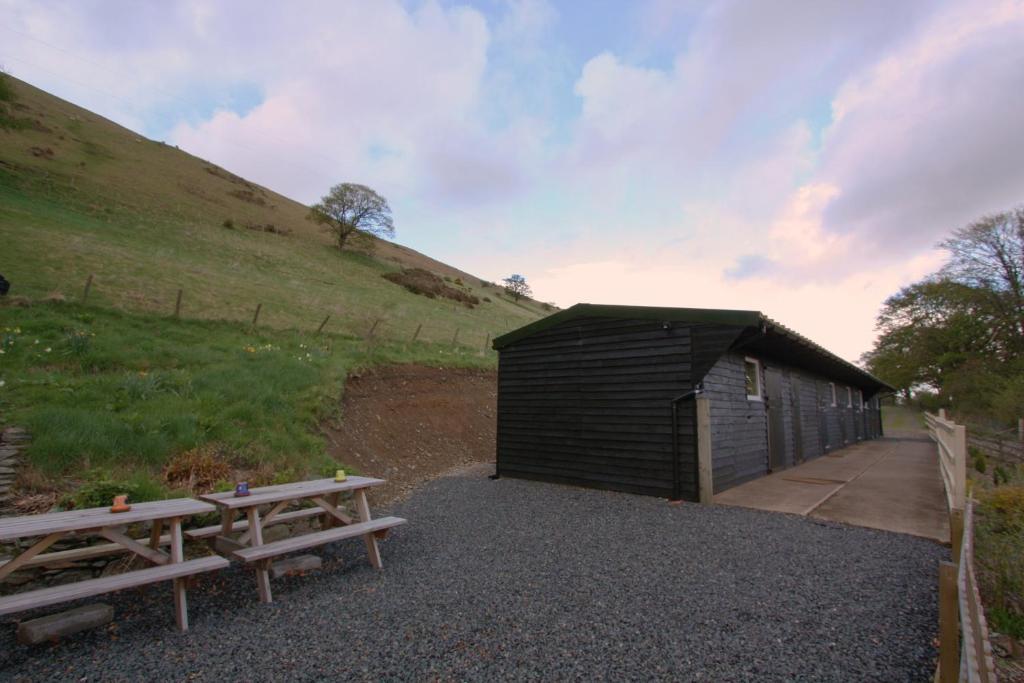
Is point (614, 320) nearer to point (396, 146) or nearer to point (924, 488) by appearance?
point (924, 488)

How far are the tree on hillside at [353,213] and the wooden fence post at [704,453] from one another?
3543 centimetres

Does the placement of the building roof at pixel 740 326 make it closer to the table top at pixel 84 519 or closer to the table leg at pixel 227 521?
the table leg at pixel 227 521

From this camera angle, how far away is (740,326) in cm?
652

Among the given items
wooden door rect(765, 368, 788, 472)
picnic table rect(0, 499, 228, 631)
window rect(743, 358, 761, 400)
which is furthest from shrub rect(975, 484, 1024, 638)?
picnic table rect(0, 499, 228, 631)

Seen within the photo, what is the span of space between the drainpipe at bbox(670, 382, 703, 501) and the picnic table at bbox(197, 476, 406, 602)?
4200mm

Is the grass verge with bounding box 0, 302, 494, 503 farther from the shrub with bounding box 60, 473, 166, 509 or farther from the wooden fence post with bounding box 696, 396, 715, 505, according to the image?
the wooden fence post with bounding box 696, 396, 715, 505

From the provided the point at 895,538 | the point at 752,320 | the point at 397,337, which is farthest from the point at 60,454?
the point at 397,337

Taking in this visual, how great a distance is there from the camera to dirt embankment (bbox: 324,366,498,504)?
9.12 metres

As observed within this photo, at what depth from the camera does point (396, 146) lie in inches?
520

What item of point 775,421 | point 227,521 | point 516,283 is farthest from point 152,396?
point 516,283

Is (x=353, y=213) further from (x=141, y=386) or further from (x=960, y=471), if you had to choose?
(x=960, y=471)

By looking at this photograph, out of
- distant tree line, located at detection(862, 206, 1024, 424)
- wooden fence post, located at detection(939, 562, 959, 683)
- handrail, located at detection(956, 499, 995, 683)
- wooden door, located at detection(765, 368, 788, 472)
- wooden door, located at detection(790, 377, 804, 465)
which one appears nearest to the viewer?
handrail, located at detection(956, 499, 995, 683)

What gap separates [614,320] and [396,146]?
891 centimetres

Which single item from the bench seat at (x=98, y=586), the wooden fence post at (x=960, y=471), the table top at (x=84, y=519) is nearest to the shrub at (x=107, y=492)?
the table top at (x=84, y=519)
